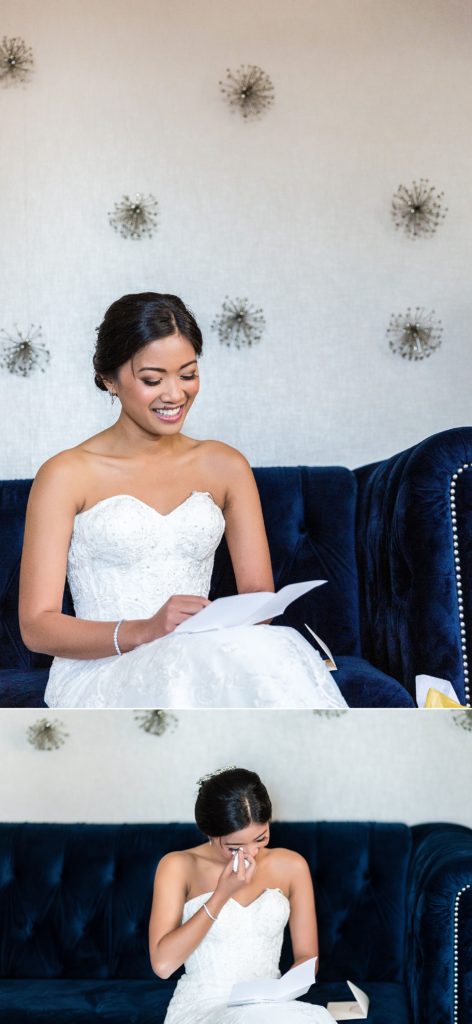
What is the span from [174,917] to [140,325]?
4.88 ft

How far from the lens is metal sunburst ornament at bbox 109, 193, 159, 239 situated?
6.63 ft

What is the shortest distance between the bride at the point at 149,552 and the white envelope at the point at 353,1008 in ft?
4.46

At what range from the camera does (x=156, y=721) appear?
3.16 meters

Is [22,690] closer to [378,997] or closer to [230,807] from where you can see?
[230,807]

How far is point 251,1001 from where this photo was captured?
2154mm

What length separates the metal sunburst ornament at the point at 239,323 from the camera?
2.04 metres

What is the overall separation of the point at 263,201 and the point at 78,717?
1.79 m

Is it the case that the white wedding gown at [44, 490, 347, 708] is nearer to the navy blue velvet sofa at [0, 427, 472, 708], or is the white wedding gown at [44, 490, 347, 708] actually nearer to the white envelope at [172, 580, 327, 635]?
the white envelope at [172, 580, 327, 635]

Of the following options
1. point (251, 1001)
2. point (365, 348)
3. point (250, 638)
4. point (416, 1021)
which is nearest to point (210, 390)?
point (365, 348)

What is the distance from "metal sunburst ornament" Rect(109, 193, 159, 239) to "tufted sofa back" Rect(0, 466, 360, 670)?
55 cm

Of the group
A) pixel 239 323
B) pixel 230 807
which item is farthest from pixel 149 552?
pixel 230 807

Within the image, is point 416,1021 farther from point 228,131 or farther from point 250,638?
point 228,131

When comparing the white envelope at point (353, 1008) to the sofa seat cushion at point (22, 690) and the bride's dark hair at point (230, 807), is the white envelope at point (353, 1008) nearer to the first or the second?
the bride's dark hair at point (230, 807)

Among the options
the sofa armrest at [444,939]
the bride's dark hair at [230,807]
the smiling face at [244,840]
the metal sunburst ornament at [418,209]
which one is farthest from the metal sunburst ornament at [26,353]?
the sofa armrest at [444,939]
